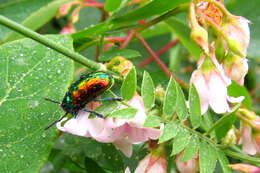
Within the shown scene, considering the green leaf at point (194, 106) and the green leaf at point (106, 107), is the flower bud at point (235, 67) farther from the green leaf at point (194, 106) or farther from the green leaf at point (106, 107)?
the green leaf at point (106, 107)

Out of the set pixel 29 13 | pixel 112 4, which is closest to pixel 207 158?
pixel 112 4

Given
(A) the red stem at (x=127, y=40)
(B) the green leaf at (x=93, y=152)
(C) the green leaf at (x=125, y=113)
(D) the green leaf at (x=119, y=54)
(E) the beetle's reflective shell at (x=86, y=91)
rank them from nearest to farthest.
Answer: (C) the green leaf at (x=125, y=113) → (E) the beetle's reflective shell at (x=86, y=91) → (B) the green leaf at (x=93, y=152) → (D) the green leaf at (x=119, y=54) → (A) the red stem at (x=127, y=40)

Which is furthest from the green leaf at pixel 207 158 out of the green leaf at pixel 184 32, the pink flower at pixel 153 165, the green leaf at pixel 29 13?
the green leaf at pixel 29 13

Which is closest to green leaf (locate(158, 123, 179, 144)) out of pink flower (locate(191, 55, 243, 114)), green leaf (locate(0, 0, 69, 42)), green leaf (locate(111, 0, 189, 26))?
pink flower (locate(191, 55, 243, 114))

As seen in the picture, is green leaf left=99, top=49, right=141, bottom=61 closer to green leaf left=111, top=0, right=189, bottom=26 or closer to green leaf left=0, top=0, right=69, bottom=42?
green leaf left=111, top=0, right=189, bottom=26

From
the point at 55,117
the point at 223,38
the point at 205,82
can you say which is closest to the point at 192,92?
the point at 205,82

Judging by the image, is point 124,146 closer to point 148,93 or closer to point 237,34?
point 148,93
